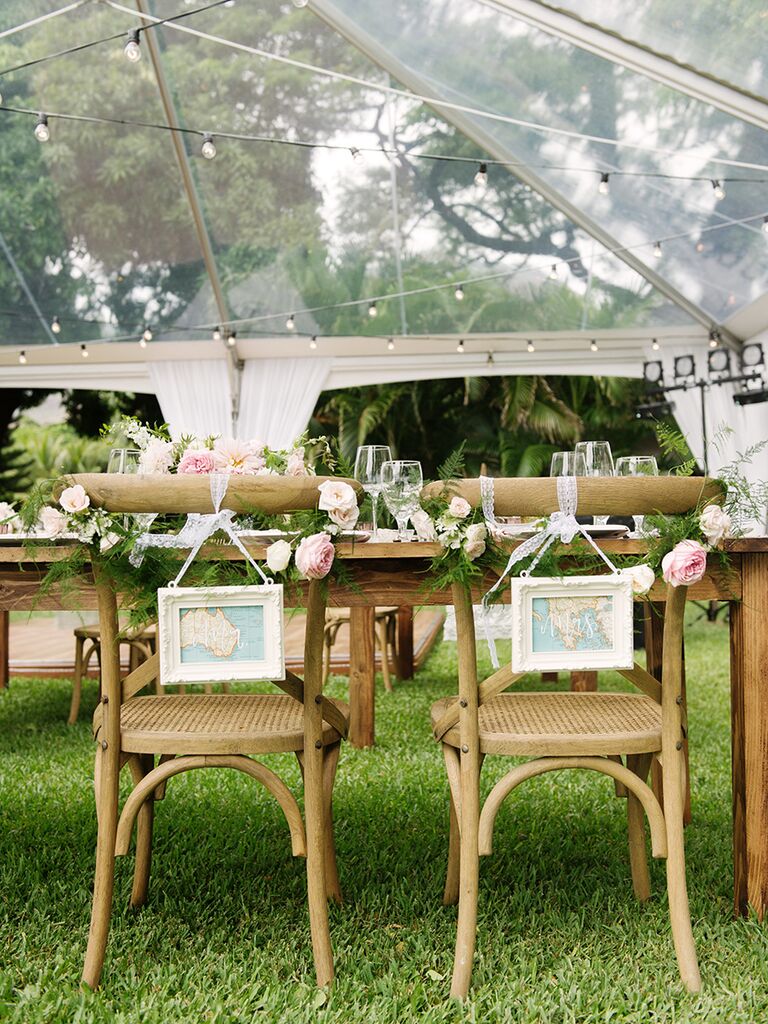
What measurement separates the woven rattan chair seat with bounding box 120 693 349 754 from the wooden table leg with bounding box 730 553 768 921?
0.87 meters

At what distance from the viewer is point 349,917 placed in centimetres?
225

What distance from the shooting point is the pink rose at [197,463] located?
7.12 ft

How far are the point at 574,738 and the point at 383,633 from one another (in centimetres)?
385

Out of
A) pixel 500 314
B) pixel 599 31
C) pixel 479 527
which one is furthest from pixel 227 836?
pixel 500 314

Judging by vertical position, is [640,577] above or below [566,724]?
above

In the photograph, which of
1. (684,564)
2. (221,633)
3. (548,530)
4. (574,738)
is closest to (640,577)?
(684,564)

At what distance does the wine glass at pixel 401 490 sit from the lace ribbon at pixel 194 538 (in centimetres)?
30

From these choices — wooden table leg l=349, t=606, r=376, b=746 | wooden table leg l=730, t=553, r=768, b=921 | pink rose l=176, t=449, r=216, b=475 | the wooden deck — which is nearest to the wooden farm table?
wooden table leg l=730, t=553, r=768, b=921

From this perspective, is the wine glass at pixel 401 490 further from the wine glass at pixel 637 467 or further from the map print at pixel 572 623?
the wine glass at pixel 637 467

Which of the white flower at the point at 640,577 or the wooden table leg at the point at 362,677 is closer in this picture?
the white flower at the point at 640,577

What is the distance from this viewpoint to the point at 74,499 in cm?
177

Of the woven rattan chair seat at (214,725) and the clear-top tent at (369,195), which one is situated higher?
the clear-top tent at (369,195)

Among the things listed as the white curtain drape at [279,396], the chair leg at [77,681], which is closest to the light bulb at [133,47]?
the chair leg at [77,681]

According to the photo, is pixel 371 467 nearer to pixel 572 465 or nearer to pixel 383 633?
pixel 572 465
